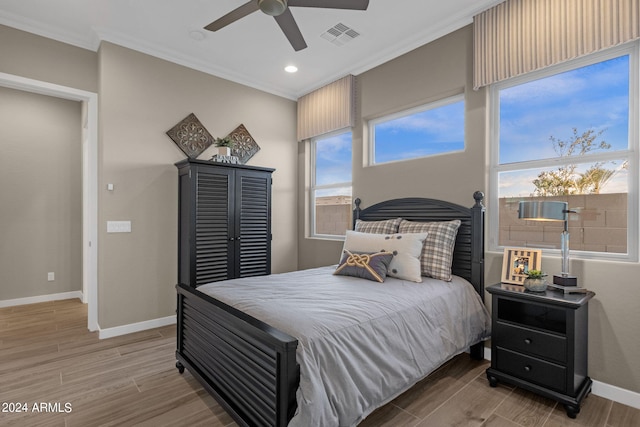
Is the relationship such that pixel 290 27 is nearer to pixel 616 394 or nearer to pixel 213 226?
pixel 213 226

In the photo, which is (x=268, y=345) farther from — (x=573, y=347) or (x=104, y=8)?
(x=104, y=8)

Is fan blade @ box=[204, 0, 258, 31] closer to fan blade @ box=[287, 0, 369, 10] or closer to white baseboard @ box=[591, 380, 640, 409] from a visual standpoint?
fan blade @ box=[287, 0, 369, 10]

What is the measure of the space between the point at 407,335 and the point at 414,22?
2731 mm

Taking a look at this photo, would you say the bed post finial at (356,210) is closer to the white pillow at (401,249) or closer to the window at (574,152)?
the white pillow at (401,249)

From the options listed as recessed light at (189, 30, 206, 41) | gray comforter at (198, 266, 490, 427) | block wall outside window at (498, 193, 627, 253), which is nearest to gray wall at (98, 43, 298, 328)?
recessed light at (189, 30, 206, 41)

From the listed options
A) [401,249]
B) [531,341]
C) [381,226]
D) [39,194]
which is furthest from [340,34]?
[39,194]

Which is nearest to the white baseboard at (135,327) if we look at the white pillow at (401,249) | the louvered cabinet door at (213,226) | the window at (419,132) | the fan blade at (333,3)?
the louvered cabinet door at (213,226)

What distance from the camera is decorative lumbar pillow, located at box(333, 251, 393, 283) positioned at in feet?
8.70

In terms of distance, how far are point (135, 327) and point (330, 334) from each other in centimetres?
281

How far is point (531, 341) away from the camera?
2236 millimetres

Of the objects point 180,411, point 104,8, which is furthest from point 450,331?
point 104,8

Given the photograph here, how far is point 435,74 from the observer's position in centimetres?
328

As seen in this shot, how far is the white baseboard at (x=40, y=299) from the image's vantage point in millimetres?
4445

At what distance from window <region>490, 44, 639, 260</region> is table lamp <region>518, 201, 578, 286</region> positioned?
0.23 metres
